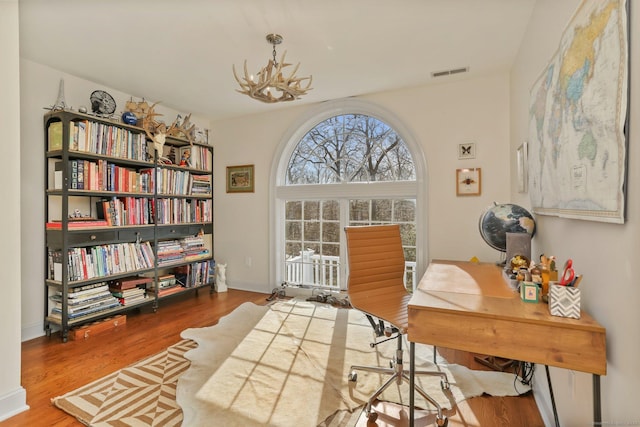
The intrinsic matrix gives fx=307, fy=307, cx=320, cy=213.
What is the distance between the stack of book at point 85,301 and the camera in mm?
2762

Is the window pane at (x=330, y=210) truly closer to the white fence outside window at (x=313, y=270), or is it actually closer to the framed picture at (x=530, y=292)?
the white fence outside window at (x=313, y=270)

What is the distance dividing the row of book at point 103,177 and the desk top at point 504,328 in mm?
3117

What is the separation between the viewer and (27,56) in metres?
2.68

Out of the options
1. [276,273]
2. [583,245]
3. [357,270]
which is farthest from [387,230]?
[276,273]

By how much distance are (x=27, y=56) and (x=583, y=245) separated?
13.7ft

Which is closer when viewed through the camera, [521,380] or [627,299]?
[627,299]

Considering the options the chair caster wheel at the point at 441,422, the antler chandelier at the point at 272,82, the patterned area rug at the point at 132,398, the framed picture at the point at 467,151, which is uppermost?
the antler chandelier at the point at 272,82

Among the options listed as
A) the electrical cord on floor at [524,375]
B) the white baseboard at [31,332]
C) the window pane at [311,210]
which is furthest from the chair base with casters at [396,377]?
the white baseboard at [31,332]

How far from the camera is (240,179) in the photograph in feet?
14.5

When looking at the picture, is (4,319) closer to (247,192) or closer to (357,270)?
(357,270)

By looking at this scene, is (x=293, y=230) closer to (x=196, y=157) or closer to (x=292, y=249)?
(x=292, y=249)

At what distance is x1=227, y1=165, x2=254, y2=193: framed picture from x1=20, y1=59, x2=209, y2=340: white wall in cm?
205

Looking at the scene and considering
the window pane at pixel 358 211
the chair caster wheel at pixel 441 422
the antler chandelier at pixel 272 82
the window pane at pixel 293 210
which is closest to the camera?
the chair caster wheel at pixel 441 422

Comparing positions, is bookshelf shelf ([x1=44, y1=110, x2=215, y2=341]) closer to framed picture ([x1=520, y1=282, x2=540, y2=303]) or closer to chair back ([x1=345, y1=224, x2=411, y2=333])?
chair back ([x1=345, y1=224, x2=411, y2=333])
